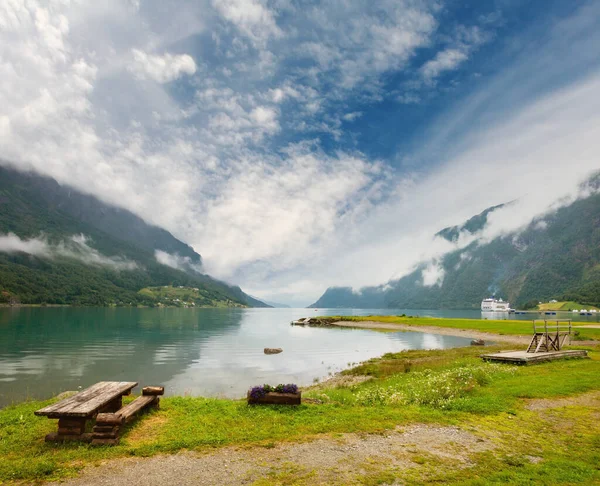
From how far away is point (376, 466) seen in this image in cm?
934

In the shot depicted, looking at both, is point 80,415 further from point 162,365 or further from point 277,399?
point 162,365

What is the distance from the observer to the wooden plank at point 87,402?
11.2 m

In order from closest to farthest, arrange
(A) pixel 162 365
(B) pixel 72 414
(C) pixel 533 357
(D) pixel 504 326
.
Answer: (B) pixel 72 414, (C) pixel 533 357, (A) pixel 162 365, (D) pixel 504 326

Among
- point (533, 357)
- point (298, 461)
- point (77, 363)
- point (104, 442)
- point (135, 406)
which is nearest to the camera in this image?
point (298, 461)

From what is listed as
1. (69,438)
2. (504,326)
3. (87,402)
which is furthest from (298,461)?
(504,326)

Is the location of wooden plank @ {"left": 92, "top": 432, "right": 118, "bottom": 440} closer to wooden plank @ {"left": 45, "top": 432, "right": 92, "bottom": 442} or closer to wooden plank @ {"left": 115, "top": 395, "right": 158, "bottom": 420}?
wooden plank @ {"left": 45, "top": 432, "right": 92, "bottom": 442}

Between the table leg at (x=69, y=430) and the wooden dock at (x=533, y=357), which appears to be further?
the wooden dock at (x=533, y=357)

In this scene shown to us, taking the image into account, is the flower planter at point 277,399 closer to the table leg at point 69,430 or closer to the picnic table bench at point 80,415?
the picnic table bench at point 80,415

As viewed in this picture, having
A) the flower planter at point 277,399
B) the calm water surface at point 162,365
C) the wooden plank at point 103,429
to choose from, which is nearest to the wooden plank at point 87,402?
the wooden plank at point 103,429

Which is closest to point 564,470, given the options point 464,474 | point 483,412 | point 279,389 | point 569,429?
point 464,474

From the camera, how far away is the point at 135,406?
13695 millimetres

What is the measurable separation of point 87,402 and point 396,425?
11733mm

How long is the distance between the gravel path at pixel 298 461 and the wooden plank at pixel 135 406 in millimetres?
2896

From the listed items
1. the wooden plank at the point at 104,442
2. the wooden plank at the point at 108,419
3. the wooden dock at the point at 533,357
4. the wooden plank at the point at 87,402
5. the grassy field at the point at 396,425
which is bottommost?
the wooden dock at the point at 533,357
